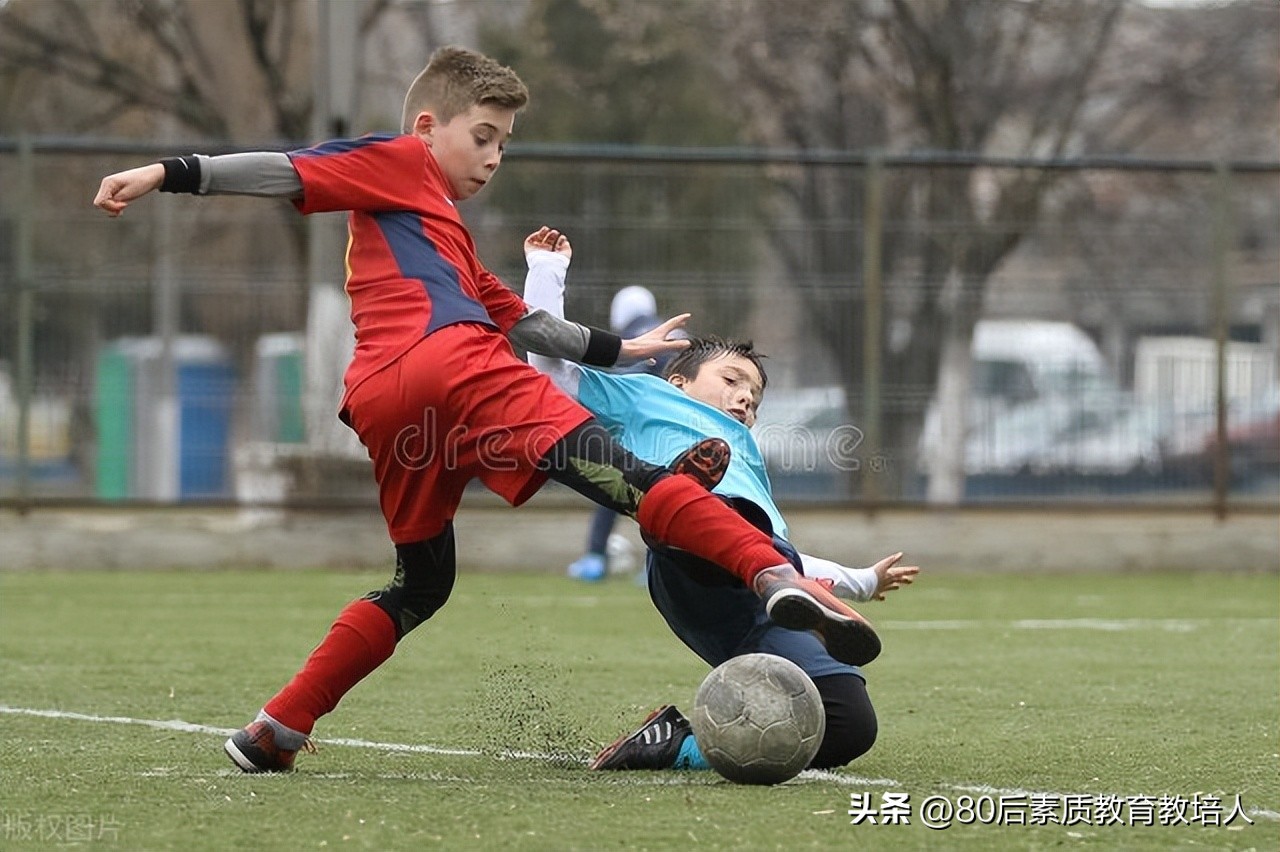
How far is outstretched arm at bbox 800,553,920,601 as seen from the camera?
5.19 m

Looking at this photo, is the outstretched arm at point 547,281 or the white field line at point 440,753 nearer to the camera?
the white field line at point 440,753

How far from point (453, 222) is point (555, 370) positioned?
1.77 ft

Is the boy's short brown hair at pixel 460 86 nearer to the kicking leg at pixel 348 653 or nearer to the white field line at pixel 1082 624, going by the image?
the kicking leg at pixel 348 653

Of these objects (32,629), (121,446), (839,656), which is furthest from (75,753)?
(121,446)

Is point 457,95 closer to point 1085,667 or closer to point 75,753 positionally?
point 75,753

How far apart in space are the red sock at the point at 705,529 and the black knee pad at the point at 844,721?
2.13 feet

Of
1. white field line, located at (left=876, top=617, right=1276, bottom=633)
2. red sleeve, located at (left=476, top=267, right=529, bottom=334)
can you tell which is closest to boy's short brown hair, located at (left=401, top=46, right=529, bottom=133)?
red sleeve, located at (left=476, top=267, right=529, bottom=334)

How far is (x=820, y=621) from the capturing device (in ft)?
15.2

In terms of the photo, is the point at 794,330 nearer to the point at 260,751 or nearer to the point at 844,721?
the point at 844,721

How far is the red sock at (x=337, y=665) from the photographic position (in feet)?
17.3

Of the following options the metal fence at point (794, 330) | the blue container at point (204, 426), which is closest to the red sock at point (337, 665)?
the metal fence at point (794, 330)

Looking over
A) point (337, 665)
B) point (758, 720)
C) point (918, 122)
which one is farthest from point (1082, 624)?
point (918, 122)

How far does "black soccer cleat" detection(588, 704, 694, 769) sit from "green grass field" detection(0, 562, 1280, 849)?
115 millimetres

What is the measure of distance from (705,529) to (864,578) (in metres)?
0.68
